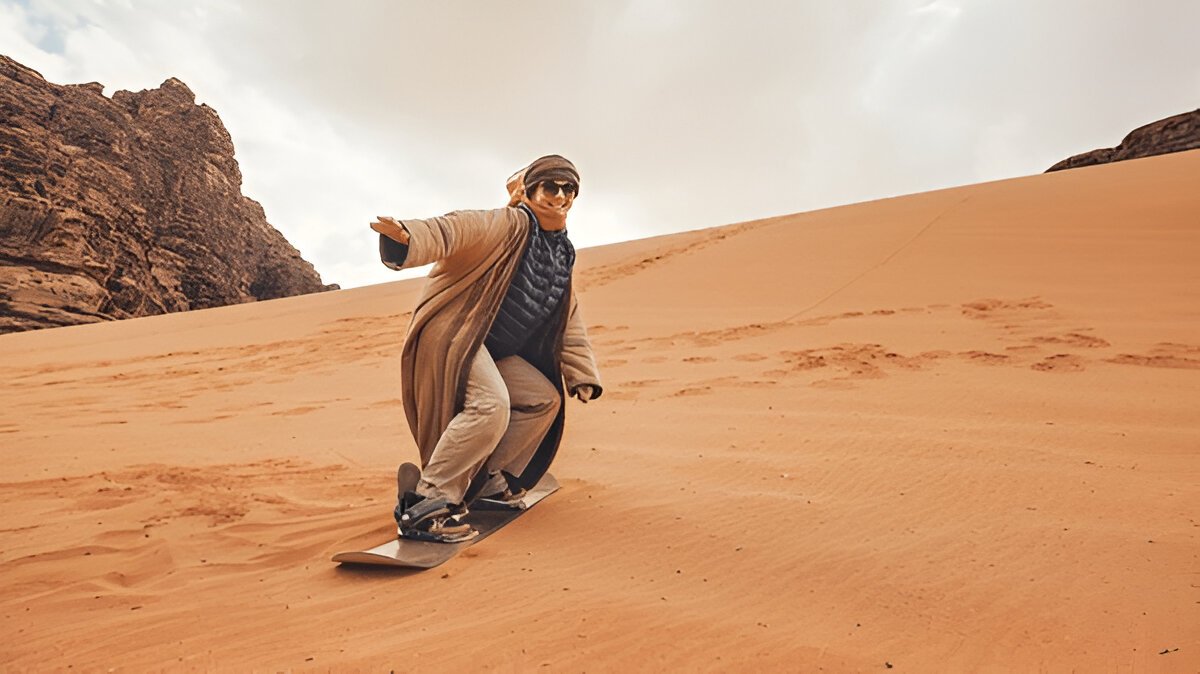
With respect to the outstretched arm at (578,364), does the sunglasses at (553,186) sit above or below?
above

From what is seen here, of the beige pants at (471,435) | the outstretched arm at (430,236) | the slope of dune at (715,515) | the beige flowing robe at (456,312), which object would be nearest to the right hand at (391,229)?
the outstretched arm at (430,236)

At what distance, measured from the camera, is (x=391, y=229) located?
94.8 inches

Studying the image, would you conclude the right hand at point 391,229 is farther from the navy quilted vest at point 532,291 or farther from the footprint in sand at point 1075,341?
the footprint in sand at point 1075,341

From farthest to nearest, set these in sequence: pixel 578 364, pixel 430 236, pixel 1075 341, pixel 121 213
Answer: pixel 121 213, pixel 1075 341, pixel 578 364, pixel 430 236

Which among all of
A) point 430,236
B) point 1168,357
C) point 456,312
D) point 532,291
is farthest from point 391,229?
point 1168,357

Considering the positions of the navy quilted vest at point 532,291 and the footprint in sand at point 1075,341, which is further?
the footprint in sand at point 1075,341

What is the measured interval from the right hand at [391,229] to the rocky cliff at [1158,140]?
32.6 metres

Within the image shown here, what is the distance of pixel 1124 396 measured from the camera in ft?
15.6

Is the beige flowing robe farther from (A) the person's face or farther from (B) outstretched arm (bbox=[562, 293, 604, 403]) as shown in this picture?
(B) outstretched arm (bbox=[562, 293, 604, 403])

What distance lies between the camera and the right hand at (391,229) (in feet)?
7.88

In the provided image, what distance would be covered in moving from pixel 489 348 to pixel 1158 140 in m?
36.4

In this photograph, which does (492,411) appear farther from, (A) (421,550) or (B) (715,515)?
(B) (715,515)

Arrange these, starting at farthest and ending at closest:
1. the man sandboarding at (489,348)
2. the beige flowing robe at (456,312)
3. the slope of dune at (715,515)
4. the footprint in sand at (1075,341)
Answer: the footprint in sand at (1075,341)
the beige flowing robe at (456,312)
the man sandboarding at (489,348)
the slope of dune at (715,515)

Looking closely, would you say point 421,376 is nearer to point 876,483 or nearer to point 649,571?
point 649,571
